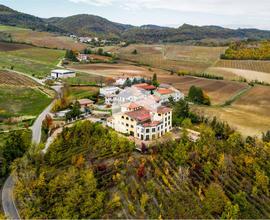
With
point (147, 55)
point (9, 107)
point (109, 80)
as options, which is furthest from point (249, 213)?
point (147, 55)

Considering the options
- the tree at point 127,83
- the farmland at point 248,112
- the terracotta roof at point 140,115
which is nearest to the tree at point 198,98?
the farmland at point 248,112

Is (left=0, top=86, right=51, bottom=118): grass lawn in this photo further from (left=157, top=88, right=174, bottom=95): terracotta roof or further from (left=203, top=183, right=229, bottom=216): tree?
(left=203, top=183, right=229, bottom=216): tree

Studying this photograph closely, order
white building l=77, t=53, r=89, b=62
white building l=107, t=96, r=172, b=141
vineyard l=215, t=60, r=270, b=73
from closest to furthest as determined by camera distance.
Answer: white building l=107, t=96, r=172, b=141, vineyard l=215, t=60, r=270, b=73, white building l=77, t=53, r=89, b=62

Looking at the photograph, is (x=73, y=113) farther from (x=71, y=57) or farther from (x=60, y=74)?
(x=71, y=57)

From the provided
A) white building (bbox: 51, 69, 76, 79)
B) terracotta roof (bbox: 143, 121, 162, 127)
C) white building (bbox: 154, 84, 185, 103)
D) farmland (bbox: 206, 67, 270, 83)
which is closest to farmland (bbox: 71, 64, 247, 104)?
farmland (bbox: 206, 67, 270, 83)

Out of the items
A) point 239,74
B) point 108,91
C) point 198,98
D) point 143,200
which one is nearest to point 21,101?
point 108,91

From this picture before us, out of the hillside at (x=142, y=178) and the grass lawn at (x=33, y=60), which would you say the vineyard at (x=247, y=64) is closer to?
the grass lawn at (x=33, y=60)
